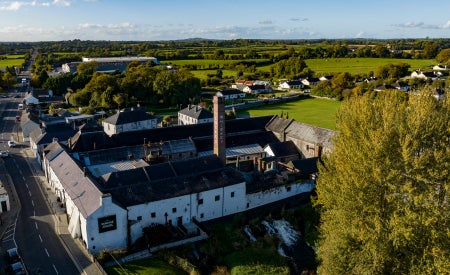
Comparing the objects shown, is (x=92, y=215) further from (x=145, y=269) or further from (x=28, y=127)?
(x=28, y=127)

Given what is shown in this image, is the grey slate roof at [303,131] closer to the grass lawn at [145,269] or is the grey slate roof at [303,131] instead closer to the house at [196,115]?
the house at [196,115]

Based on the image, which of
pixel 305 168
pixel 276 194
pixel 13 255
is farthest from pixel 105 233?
pixel 305 168

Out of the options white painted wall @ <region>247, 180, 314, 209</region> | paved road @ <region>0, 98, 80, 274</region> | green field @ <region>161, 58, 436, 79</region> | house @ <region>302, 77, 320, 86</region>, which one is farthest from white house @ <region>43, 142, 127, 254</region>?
green field @ <region>161, 58, 436, 79</region>

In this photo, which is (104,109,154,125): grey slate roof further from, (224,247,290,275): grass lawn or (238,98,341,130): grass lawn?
(224,247,290,275): grass lawn

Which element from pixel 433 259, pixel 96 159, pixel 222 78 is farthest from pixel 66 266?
pixel 222 78

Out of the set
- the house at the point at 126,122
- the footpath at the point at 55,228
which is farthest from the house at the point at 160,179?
the house at the point at 126,122

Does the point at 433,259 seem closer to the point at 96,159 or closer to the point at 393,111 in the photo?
the point at 393,111

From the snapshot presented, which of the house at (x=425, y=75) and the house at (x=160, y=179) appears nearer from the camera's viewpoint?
the house at (x=160, y=179)
